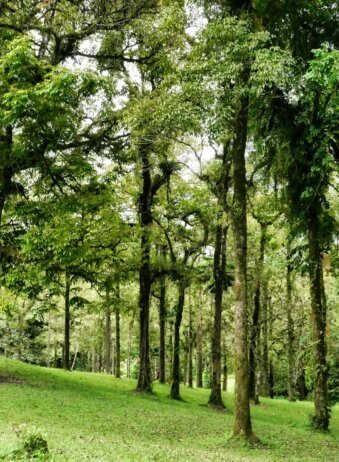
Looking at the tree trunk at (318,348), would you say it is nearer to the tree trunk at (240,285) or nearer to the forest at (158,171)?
the forest at (158,171)

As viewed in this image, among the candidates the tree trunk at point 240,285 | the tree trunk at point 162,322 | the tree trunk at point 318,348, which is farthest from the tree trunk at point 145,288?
the tree trunk at point 240,285

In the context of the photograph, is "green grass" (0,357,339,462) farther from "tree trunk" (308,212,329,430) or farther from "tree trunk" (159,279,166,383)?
"tree trunk" (159,279,166,383)

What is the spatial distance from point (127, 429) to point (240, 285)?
186 inches

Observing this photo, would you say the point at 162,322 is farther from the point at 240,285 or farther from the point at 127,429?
the point at 240,285

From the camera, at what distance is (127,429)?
12.3m

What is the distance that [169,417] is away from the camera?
15.6 m

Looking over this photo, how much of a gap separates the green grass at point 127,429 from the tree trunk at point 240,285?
68 cm

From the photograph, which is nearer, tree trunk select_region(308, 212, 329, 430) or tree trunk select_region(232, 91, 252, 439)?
tree trunk select_region(232, 91, 252, 439)

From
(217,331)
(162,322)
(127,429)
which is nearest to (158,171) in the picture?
(217,331)

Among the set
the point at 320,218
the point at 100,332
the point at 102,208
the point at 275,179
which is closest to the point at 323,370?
the point at 320,218

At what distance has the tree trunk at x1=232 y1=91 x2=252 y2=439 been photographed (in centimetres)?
1135

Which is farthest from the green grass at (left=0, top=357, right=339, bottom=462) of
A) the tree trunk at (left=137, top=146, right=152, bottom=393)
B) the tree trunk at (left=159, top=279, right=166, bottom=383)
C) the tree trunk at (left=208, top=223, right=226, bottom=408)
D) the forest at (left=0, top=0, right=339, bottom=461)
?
the tree trunk at (left=159, top=279, right=166, bottom=383)

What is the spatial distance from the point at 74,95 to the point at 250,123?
5.35 m

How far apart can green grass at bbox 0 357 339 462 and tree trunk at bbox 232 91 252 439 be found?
676mm
